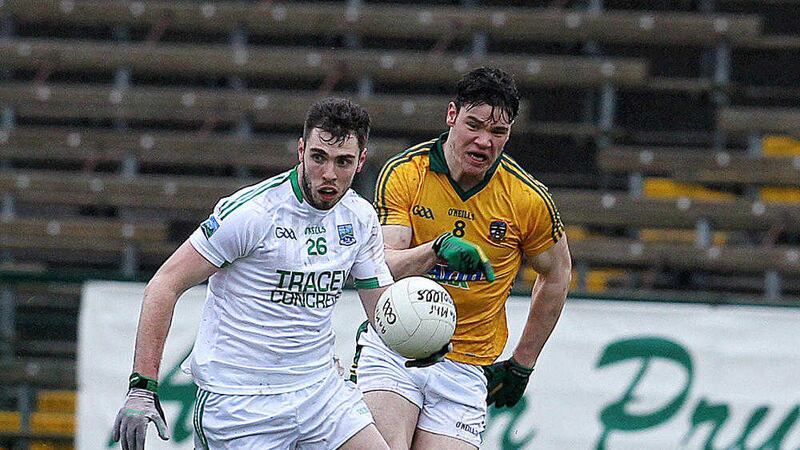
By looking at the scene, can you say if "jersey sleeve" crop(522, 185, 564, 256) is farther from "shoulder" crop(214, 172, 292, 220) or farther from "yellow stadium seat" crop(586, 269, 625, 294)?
"yellow stadium seat" crop(586, 269, 625, 294)

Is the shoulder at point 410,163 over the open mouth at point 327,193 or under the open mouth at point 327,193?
over

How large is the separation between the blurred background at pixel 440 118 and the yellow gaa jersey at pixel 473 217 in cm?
530

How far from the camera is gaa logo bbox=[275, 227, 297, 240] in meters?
5.14

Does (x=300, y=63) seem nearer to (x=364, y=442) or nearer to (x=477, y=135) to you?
(x=477, y=135)

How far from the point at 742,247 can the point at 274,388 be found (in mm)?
7046

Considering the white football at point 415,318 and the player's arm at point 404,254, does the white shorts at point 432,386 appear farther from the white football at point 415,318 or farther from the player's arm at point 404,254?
the white football at point 415,318

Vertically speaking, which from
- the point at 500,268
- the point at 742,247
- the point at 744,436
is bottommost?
the point at 744,436

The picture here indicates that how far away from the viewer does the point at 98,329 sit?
8852 mm

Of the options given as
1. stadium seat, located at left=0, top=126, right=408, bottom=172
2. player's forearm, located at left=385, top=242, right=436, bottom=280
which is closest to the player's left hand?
player's forearm, located at left=385, top=242, right=436, bottom=280

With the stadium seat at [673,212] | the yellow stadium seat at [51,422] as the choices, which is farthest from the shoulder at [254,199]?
the stadium seat at [673,212]

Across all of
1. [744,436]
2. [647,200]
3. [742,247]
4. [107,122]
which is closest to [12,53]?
[107,122]

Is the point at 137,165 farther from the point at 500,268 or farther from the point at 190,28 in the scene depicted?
the point at 500,268

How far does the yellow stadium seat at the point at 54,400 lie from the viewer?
9633 millimetres

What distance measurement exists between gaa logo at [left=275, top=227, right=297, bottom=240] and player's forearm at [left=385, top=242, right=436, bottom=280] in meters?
0.58
